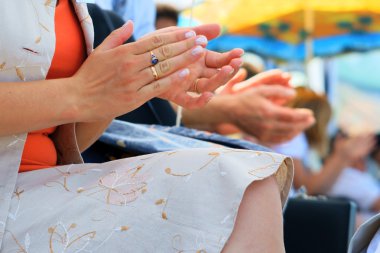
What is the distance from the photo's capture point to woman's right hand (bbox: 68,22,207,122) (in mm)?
1348

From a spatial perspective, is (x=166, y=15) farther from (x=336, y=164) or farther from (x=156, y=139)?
(x=156, y=139)

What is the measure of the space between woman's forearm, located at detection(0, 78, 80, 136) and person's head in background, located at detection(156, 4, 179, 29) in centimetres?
263

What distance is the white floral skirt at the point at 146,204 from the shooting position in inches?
47.3

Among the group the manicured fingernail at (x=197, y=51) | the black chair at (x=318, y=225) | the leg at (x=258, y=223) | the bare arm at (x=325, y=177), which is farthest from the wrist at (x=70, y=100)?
the bare arm at (x=325, y=177)

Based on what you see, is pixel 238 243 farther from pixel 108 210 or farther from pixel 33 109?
pixel 33 109

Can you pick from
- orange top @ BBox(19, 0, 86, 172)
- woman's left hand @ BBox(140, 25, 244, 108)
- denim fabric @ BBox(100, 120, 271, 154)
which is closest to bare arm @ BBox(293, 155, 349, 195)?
denim fabric @ BBox(100, 120, 271, 154)

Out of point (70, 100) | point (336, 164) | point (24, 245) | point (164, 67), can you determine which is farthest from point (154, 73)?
→ point (336, 164)

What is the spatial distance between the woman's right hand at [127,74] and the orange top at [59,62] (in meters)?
0.11

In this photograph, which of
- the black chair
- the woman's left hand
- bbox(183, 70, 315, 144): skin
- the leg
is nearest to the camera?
the leg

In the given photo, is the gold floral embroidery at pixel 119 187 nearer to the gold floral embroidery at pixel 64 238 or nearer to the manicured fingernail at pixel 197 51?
the gold floral embroidery at pixel 64 238

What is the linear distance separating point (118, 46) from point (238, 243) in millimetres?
430

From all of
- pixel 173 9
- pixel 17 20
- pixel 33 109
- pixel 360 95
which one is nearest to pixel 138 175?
pixel 33 109

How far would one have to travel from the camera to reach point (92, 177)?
54.7 inches

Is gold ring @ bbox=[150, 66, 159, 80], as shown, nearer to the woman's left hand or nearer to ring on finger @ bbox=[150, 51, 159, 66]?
ring on finger @ bbox=[150, 51, 159, 66]
